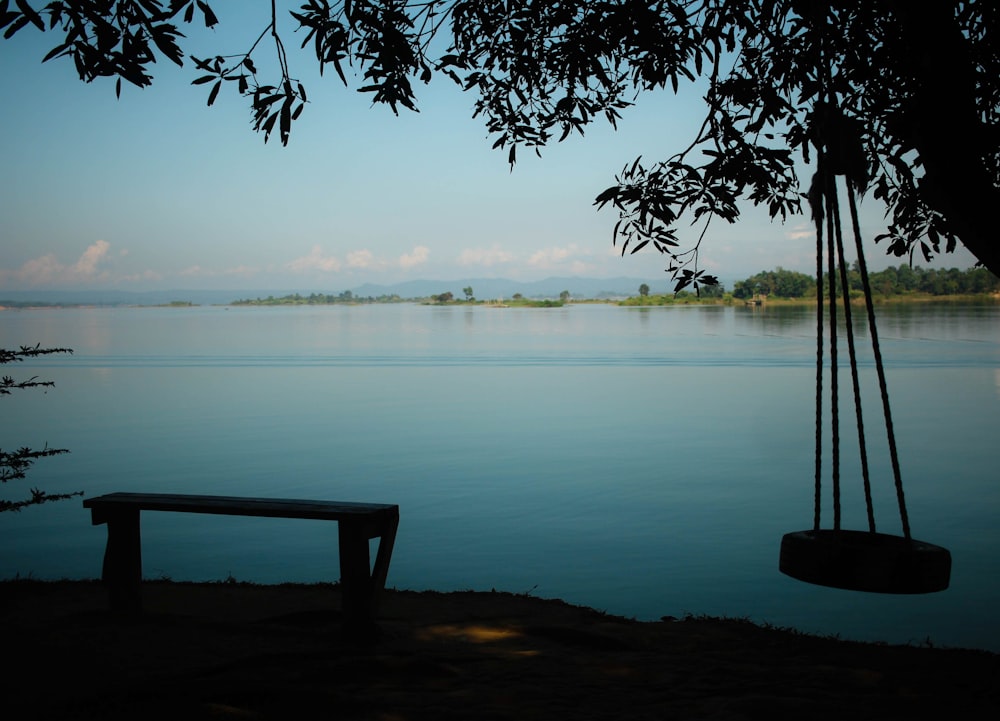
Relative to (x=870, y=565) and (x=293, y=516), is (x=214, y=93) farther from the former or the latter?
(x=870, y=565)

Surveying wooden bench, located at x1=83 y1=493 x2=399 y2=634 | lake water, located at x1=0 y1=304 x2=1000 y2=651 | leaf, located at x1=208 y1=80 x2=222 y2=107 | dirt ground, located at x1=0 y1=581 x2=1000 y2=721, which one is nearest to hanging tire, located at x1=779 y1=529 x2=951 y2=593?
dirt ground, located at x1=0 y1=581 x2=1000 y2=721

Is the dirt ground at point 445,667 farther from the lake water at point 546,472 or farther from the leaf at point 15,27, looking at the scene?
the leaf at point 15,27

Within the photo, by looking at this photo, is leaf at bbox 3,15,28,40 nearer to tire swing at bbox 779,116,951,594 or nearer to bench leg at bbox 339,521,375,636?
bench leg at bbox 339,521,375,636

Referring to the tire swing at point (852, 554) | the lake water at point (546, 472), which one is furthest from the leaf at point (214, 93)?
the lake water at point (546, 472)

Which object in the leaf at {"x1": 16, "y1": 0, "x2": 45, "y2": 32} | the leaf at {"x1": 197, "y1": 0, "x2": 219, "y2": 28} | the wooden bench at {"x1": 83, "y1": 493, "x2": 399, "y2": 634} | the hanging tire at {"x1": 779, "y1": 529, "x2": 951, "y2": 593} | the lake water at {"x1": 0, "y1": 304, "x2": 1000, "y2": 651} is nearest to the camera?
the leaf at {"x1": 16, "y1": 0, "x2": 45, "y2": 32}

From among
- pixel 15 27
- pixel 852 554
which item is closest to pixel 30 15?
pixel 15 27

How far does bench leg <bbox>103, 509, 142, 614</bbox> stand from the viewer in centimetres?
445

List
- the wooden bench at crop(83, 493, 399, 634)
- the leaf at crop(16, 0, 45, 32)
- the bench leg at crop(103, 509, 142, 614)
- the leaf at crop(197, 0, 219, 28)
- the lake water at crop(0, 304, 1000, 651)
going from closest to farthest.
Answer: the leaf at crop(16, 0, 45, 32) < the leaf at crop(197, 0, 219, 28) < the wooden bench at crop(83, 493, 399, 634) < the bench leg at crop(103, 509, 142, 614) < the lake water at crop(0, 304, 1000, 651)

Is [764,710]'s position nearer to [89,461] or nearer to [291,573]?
[291,573]

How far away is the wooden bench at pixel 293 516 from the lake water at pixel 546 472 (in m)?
1.57

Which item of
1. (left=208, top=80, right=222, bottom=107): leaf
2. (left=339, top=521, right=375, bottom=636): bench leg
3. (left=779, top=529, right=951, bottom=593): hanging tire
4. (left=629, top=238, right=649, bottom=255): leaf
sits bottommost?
(left=339, top=521, right=375, bottom=636): bench leg

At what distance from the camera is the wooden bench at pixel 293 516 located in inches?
158

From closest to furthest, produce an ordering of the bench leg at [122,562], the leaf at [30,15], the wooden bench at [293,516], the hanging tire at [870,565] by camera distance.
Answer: the leaf at [30,15]
the hanging tire at [870,565]
the wooden bench at [293,516]
the bench leg at [122,562]

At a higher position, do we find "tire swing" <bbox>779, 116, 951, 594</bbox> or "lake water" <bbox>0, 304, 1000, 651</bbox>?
"tire swing" <bbox>779, 116, 951, 594</bbox>
